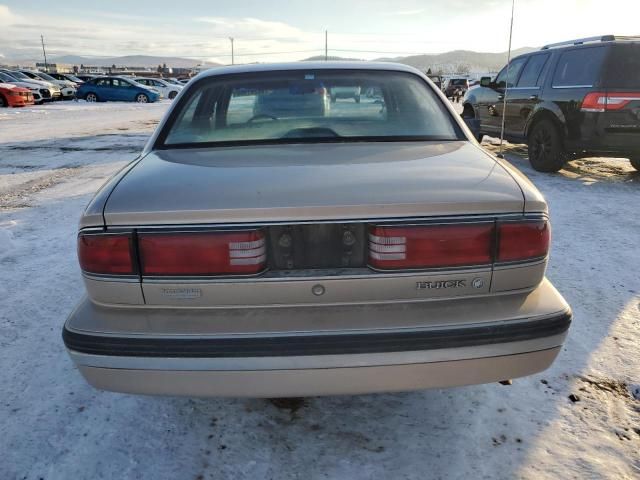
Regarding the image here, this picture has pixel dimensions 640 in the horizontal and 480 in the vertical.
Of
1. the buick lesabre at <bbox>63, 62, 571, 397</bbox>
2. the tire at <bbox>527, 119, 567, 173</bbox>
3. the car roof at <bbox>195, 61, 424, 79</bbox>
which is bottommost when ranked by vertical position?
the tire at <bbox>527, 119, 567, 173</bbox>

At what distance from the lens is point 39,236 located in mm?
4699

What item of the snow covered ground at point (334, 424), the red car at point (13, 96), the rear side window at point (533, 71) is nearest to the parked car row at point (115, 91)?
the red car at point (13, 96)

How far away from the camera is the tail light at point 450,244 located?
1.75m

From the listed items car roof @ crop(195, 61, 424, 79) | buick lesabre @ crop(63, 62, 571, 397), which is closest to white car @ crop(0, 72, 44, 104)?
car roof @ crop(195, 61, 424, 79)

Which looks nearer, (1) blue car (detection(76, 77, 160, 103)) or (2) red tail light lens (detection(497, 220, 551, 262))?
(2) red tail light lens (detection(497, 220, 551, 262))

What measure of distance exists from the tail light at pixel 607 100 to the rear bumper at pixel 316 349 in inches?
217

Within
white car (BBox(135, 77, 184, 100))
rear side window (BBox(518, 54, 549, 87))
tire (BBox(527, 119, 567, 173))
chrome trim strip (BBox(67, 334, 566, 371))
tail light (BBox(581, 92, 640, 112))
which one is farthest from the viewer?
white car (BBox(135, 77, 184, 100))

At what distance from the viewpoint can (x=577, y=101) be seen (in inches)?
259

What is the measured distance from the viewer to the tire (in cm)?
706

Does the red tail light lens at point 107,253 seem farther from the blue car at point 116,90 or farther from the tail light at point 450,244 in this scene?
the blue car at point 116,90

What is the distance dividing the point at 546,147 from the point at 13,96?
20.4 meters

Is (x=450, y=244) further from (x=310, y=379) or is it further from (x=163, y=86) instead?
(x=163, y=86)

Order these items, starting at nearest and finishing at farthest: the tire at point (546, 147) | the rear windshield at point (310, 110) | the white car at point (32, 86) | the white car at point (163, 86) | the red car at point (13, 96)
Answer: the rear windshield at point (310, 110), the tire at point (546, 147), the red car at point (13, 96), the white car at point (32, 86), the white car at point (163, 86)

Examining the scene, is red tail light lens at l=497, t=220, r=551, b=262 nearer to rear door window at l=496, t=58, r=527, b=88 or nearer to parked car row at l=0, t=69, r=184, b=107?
rear door window at l=496, t=58, r=527, b=88
